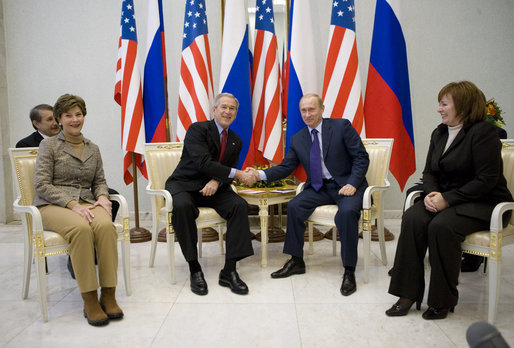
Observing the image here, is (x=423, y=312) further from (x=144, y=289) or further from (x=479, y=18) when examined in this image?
(x=479, y=18)

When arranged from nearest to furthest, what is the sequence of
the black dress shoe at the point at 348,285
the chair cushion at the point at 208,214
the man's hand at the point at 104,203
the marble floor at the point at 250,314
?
the marble floor at the point at 250,314 < the man's hand at the point at 104,203 < the black dress shoe at the point at 348,285 < the chair cushion at the point at 208,214

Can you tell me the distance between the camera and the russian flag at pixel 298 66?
3.82 m

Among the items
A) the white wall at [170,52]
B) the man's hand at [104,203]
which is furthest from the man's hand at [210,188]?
the white wall at [170,52]

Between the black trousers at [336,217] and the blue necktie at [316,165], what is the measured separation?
0.06 metres

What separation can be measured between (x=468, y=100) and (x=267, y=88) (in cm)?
205

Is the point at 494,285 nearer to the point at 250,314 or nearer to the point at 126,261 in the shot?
the point at 250,314

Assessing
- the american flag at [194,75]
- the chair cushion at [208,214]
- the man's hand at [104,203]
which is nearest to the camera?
the man's hand at [104,203]

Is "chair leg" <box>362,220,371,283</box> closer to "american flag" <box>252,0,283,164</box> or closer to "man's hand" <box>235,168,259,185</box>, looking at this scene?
"man's hand" <box>235,168,259,185</box>

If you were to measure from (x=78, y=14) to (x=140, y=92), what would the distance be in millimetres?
1717

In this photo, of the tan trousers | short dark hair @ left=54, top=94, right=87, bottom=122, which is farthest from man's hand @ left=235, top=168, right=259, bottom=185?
short dark hair @ left=54, top=94, right=87, bottom=122

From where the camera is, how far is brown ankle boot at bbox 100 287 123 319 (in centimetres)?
223

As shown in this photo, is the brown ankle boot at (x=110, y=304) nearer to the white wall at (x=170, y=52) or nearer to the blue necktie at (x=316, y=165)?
the blue necktie at (x=316, y=165)

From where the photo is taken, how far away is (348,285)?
2.62 metres

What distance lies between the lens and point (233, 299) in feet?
8.30
